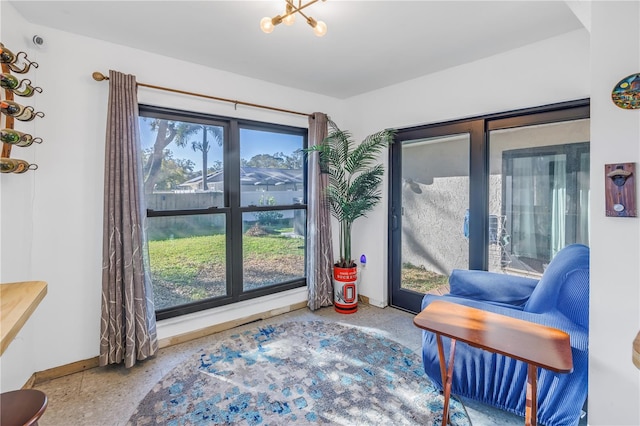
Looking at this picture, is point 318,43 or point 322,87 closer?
point 318,43

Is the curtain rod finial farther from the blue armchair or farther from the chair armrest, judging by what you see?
the chair armrest

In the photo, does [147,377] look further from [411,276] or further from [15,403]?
[411,276]

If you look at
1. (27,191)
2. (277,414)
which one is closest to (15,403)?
Result: (277,414)

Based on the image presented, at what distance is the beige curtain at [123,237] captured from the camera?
7.29 feet

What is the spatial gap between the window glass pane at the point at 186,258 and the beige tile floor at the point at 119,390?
1.42ft

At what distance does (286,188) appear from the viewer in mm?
3477

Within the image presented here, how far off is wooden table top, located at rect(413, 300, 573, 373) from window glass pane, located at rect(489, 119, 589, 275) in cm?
119

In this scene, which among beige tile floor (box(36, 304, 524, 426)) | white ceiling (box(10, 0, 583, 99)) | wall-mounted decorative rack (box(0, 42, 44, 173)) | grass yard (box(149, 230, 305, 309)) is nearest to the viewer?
wall-mounted decorative rack (box(0, 42, 44, 173))

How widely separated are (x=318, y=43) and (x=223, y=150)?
133 centimetres

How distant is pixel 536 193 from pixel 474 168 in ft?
1.75

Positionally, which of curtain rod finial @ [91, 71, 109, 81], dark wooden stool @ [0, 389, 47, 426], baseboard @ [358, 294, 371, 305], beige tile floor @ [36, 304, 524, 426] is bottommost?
beige tile floor @ [36, 304, 524, 426]

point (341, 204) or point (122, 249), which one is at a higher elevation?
point (341, 204)

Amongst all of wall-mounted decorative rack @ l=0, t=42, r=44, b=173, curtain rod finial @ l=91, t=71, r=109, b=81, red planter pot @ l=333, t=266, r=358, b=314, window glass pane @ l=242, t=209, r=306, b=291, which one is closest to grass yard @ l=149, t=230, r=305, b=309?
window glass pane @ l=242, t=209, r=306, b=291

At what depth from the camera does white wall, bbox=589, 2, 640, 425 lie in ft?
3.97
